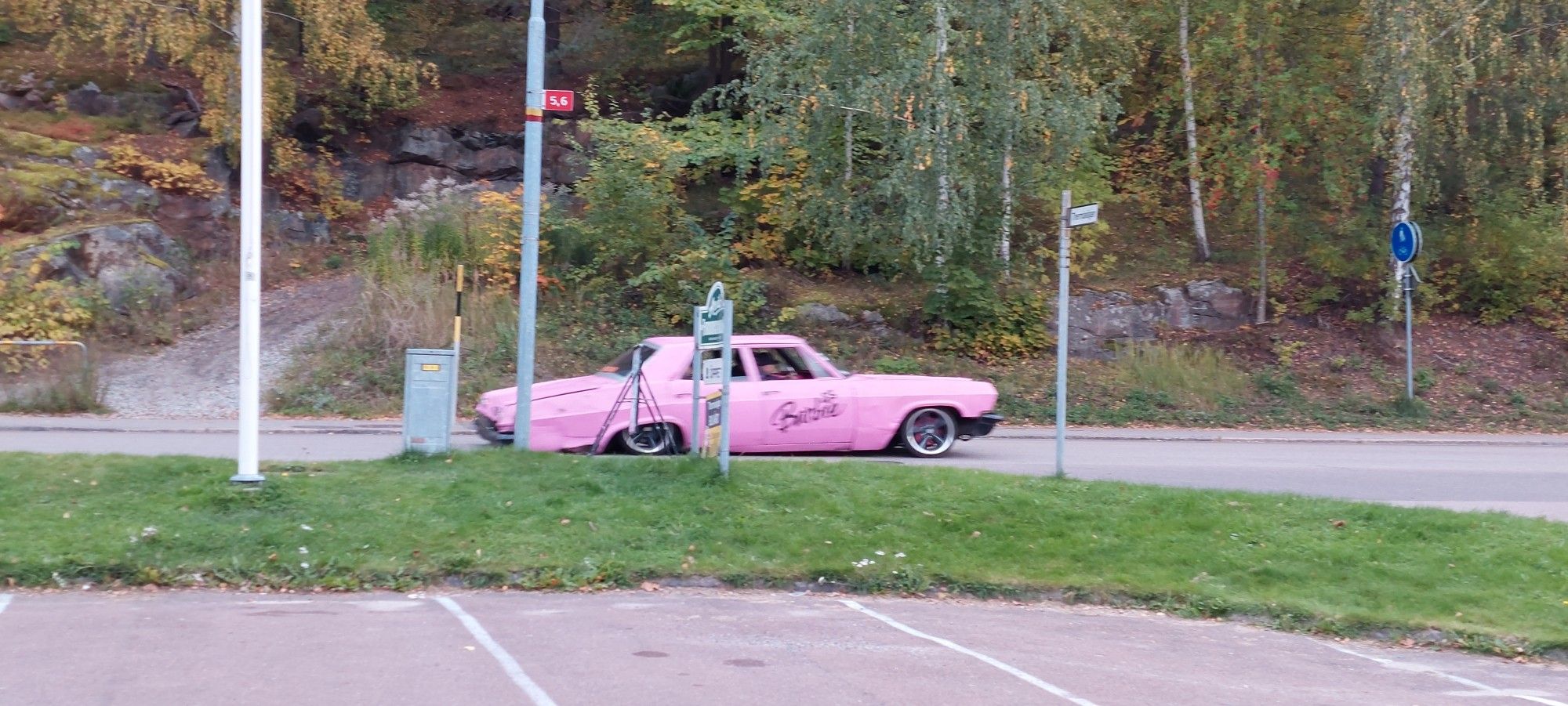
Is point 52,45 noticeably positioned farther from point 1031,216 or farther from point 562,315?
point 1031,216

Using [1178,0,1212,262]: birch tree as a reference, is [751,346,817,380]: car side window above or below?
below

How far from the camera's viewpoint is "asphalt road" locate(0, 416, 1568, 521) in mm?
13617

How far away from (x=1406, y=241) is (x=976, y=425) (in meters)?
11.5

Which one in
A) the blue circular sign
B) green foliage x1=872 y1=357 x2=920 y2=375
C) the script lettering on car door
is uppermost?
the blue circular sign

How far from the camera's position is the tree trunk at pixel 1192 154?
25.8 metres

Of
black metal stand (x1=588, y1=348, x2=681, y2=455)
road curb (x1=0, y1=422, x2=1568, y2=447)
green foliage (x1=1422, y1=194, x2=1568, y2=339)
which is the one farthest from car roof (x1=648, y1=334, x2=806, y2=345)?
green foliage (x1=1422, y1=194, x2=1568, y2=339)

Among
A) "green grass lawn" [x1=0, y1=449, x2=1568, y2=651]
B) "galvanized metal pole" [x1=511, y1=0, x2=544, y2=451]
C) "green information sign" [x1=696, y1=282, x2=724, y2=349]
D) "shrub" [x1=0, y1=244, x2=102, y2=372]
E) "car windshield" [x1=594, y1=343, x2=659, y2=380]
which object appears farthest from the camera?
"shrub" [x1=0, y1=244, x2=102, y2=372]

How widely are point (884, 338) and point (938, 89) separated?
5156 mm

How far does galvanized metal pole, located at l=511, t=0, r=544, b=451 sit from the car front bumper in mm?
5240

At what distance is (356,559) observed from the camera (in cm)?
899

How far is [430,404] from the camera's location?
11750mm

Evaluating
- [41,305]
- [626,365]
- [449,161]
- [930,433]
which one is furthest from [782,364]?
[449,161]

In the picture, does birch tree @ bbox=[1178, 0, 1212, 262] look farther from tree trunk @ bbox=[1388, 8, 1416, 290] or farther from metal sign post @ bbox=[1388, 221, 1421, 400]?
metal sign post @ bbox=[1388, 221, 1421, 400]

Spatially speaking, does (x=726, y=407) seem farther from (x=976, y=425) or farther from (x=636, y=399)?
(x=976, y=425)
